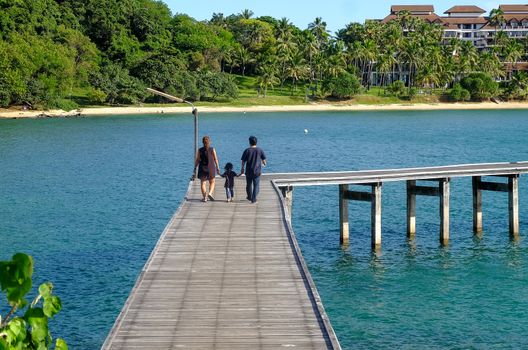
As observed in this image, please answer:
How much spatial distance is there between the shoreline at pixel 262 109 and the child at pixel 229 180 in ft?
283

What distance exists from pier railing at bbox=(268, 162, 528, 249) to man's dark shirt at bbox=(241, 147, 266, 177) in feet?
14.1

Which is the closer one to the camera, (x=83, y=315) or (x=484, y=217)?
(x=83, y=315)

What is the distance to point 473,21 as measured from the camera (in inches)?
7362

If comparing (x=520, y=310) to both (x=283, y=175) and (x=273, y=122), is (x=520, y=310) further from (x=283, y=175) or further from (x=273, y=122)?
(x=273, y=122)

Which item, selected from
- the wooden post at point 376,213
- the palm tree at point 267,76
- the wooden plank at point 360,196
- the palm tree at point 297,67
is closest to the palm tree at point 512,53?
the palm tree at point 297,67

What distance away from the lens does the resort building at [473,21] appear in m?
180

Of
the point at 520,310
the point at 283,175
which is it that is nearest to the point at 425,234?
the point at 283,175

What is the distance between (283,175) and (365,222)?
6.38 m

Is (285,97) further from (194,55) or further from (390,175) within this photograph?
(390,175)

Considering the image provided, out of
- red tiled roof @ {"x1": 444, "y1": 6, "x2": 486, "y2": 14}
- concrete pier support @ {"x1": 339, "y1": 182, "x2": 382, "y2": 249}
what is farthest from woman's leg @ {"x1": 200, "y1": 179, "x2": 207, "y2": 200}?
red tiled roof @ {"x1": 444, "y1": 6, "x2": 486, "y2": 14}

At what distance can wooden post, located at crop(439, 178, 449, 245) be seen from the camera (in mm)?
28516

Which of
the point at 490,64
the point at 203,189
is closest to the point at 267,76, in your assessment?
the point at 490,64

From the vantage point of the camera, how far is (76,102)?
116 m

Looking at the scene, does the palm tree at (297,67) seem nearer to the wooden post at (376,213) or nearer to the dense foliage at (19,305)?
the wooden post at (376,213)
